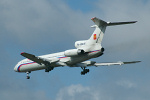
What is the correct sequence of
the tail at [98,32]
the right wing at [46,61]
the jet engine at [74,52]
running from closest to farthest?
the tail at [98,32]
the jet engine at [74,52]
the right wing at [46,61]

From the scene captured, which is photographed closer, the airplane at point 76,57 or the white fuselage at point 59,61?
the airplane at point 76,57

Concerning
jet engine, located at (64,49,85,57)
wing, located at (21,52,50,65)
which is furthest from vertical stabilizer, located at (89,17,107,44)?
wing, located at (21,52,50,65)

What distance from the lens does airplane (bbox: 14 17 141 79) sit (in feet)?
168

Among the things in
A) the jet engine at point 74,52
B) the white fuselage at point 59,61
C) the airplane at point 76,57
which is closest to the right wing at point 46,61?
the airplane at point 76,57

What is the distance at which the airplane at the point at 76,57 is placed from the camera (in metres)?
51.3

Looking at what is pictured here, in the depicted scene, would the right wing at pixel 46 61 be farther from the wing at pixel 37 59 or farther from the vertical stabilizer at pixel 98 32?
the vertical stabilizer at pixel 98 32

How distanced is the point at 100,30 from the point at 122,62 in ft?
30.1

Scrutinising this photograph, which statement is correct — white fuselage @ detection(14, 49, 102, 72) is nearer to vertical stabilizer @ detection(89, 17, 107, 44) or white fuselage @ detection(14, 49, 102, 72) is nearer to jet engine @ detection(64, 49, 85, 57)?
jet engine @ detection(64, 49, 85, 57)

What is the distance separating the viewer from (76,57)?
2114 inches

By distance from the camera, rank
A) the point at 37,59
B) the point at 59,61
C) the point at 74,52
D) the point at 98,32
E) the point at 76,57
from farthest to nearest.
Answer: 1. the point at 59,61
2. the point at 37,59
3. the point at 76,57
4. the point at 74,52
5. the point at 98,32

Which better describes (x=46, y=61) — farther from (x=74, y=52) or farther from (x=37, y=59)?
(x=74, y=52)

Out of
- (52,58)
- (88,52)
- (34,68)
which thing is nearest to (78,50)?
(88,52)

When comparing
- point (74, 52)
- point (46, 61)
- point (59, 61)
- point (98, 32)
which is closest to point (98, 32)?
point (98, 32)

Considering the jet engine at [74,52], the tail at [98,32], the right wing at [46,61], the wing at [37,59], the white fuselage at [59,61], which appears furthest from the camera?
the right wing at [46,61]
